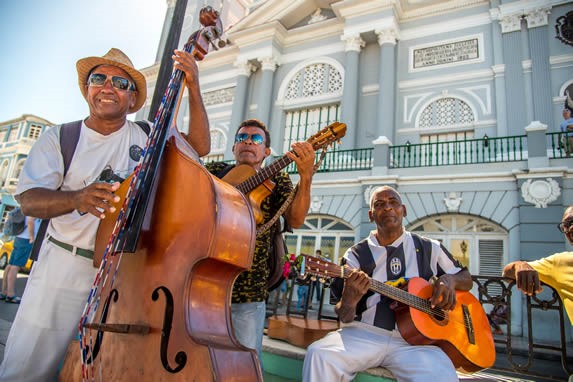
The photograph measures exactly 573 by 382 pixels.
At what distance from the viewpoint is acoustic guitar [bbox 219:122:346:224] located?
2.00 metres

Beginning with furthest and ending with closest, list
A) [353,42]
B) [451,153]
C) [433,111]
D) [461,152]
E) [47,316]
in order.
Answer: [353,42] < [433,111] < [451,153] < [461,152] < [47,316]

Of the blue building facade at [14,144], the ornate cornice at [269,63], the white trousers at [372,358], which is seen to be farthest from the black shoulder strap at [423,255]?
the blue building facade at [14,144]

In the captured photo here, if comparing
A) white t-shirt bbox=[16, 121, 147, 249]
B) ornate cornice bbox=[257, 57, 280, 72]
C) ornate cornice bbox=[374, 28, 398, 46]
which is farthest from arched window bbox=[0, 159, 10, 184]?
white t-shirt bbox=[16, 121, 147, 249]

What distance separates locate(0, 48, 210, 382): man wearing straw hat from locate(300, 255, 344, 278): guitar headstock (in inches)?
37.4

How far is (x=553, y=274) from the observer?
9.03 feet

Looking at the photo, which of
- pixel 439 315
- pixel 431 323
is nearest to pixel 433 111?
pixel 439 315

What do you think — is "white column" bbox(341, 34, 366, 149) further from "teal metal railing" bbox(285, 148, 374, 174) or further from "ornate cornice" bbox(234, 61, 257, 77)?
"ornate cornice" bbox(234, 61, 257, 77)

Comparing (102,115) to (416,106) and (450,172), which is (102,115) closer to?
(450,172)

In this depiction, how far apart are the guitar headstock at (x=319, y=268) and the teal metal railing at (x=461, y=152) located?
9.16m

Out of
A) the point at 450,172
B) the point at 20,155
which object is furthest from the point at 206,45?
the point at 20,155

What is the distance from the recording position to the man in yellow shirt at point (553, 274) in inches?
103

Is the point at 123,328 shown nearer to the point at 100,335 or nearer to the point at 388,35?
the point at 100,335

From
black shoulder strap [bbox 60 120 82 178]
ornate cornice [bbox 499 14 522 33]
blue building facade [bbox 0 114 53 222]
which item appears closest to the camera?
black shoulder strap [bbox 60 120 82 178]

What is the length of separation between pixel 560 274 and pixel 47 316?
339 cm
